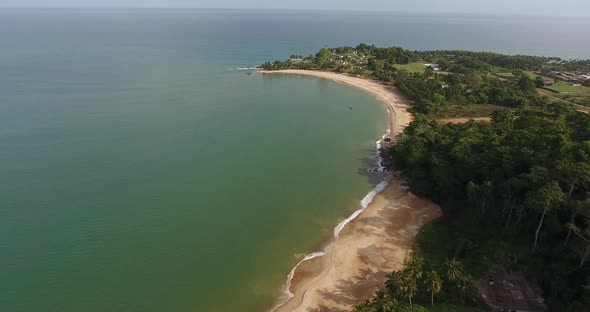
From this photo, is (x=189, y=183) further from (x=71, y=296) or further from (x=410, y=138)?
(x=410, y=138)

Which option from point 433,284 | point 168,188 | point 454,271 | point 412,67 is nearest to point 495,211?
point 454,271

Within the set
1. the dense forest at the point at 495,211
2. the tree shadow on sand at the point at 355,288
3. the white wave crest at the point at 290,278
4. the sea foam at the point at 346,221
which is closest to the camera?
the dense forest at the point at 495,211

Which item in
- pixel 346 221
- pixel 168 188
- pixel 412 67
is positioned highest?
pixel 412 67

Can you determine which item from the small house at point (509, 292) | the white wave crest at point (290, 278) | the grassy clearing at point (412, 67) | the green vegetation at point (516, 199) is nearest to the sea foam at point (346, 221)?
the white wave crest at point (290, 278)

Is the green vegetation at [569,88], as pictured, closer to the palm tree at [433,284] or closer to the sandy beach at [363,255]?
the sandy beach at [363,255]

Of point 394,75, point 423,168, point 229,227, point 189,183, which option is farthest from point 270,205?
point 394,75

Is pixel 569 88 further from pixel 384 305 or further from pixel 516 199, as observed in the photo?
pixel 384 305
